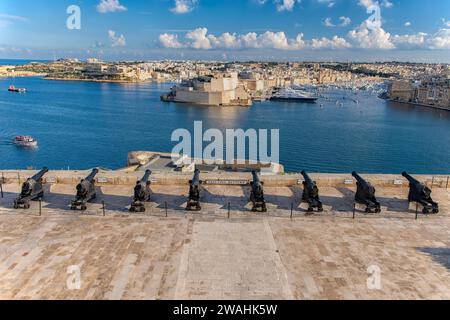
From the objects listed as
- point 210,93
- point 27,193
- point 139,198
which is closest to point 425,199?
point 139,198

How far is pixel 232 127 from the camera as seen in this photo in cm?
6131

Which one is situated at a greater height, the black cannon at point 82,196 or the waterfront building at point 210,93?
the waterfront building at point 210,93

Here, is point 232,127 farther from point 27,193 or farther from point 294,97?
point 27,193

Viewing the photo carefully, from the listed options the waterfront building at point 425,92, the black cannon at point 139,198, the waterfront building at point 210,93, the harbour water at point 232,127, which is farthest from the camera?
the waterfront building at point 425,92

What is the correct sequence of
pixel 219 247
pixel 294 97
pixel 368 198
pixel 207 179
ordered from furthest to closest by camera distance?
pixel 294 97 → pixel 207 179 → pixel 368 198 → pixel 219 247

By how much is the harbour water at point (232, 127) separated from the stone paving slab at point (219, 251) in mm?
23884

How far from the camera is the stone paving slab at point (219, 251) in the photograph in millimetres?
8203

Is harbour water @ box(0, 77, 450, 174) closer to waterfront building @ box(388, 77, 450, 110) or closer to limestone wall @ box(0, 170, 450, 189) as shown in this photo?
waterfront building @ box(388, 77, 450, 110)

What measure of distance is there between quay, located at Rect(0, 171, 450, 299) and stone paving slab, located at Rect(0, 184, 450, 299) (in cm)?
3

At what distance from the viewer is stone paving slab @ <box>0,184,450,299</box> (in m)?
8.20

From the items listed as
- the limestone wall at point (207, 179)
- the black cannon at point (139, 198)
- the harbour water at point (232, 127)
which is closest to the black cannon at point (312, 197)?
the limestone wall at point (207, 179)

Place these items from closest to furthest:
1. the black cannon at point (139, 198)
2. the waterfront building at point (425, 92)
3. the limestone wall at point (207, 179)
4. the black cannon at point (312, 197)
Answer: the black cannon at point (139, 198) < the black cannon at point (312, 197) < the limestone wall at point (207, 179) < the waterfront building at point (425, 92)

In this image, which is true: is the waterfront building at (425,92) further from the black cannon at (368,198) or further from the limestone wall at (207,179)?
the black cannon at (368,198)

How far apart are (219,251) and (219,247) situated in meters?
0.21
